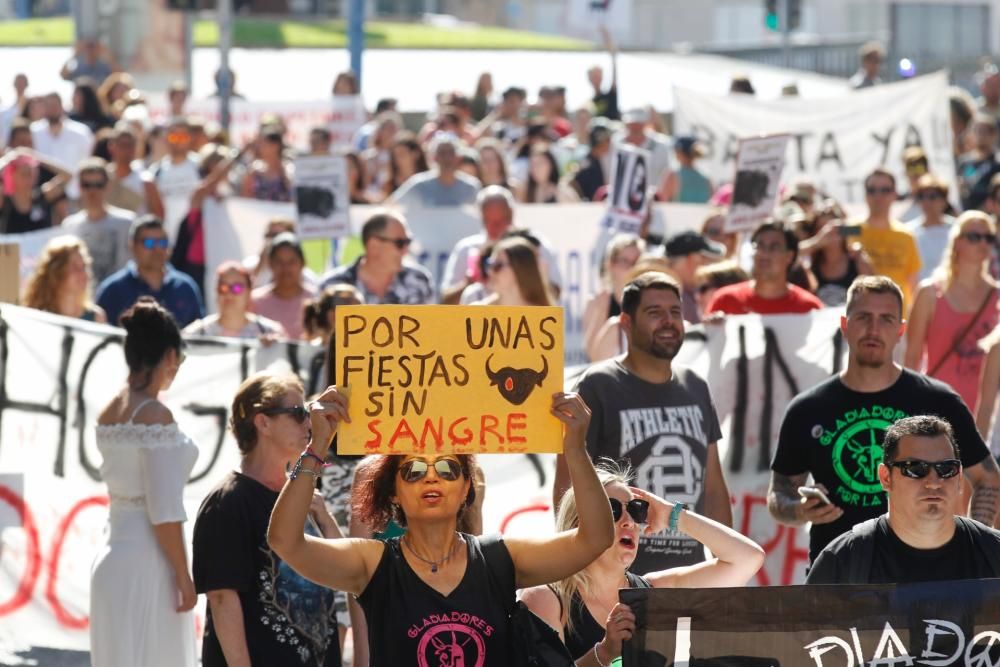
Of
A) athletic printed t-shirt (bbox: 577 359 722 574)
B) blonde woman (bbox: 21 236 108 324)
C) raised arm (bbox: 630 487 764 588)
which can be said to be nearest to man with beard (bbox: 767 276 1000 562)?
athletic printed t-shirt (bbox: 577 359 722 574)

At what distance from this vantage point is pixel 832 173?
51.1 feet

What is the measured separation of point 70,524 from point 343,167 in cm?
502

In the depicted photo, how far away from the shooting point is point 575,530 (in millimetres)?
4383

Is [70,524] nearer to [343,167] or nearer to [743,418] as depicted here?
[743,418]

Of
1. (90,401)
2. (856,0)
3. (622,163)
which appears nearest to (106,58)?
(622,163)

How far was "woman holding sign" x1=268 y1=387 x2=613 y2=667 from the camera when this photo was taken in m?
4.24

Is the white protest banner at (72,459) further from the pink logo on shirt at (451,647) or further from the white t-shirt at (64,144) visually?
the white t-shirt at (64,144)

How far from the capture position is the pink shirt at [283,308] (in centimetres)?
948

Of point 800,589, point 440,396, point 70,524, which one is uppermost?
point 440,396

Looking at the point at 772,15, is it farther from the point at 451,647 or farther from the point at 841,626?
the point at 451,647

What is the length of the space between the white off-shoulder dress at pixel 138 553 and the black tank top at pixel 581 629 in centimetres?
155

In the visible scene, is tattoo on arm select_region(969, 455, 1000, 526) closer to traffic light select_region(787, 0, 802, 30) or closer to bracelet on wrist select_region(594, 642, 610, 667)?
bracelet on wrist select_region(594, 642, 610, 667)

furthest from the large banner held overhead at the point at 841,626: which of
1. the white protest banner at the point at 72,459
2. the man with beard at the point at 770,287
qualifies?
the man with beard at the point at 770,287

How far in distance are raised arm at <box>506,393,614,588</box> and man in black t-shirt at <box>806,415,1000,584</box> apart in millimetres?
813
